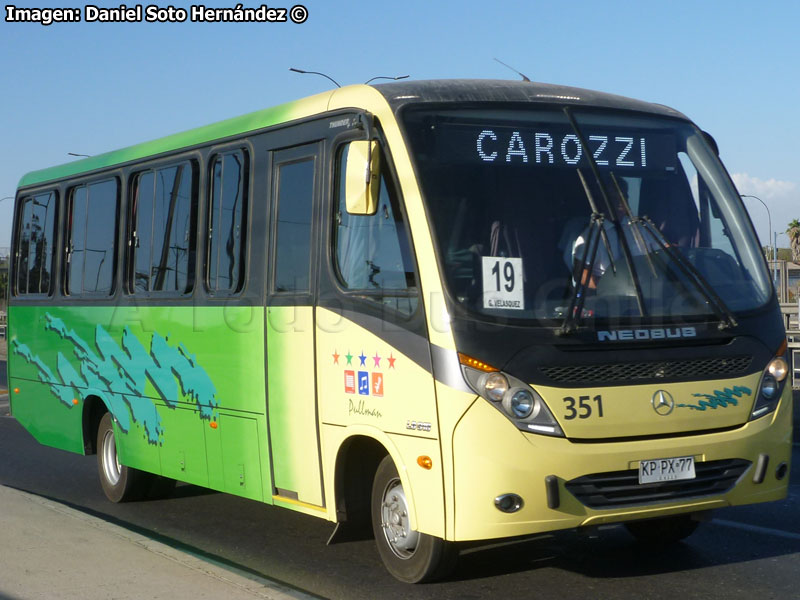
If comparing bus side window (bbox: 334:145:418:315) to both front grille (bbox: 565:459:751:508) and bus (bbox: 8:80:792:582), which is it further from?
front grille (bbox: 565:459:751:508)

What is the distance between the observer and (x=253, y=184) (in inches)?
334

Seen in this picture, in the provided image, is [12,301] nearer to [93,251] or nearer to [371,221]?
[93,251]

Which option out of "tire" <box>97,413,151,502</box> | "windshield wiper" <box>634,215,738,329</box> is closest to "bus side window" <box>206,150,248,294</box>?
"tire" <box>97,413,151,502</box>

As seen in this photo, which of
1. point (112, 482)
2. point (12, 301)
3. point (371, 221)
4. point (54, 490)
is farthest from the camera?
point (12, 301)

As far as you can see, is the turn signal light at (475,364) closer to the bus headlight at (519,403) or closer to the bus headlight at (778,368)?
the bus headlight at (519,403)

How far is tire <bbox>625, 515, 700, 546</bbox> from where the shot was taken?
25.6ft

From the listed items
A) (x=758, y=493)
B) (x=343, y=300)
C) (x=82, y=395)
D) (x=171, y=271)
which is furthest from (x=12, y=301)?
(x=758, y=493)

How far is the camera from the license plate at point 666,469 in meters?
6.45

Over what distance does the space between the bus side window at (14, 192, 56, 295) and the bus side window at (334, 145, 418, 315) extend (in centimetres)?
562

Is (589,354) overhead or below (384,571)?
overhead

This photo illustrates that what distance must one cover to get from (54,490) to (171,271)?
3.37 m

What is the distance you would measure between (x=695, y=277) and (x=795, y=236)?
71.4m

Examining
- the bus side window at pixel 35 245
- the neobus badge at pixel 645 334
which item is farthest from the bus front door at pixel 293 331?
the bus side window at pixel 35 245

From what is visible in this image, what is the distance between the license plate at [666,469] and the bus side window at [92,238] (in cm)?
590
